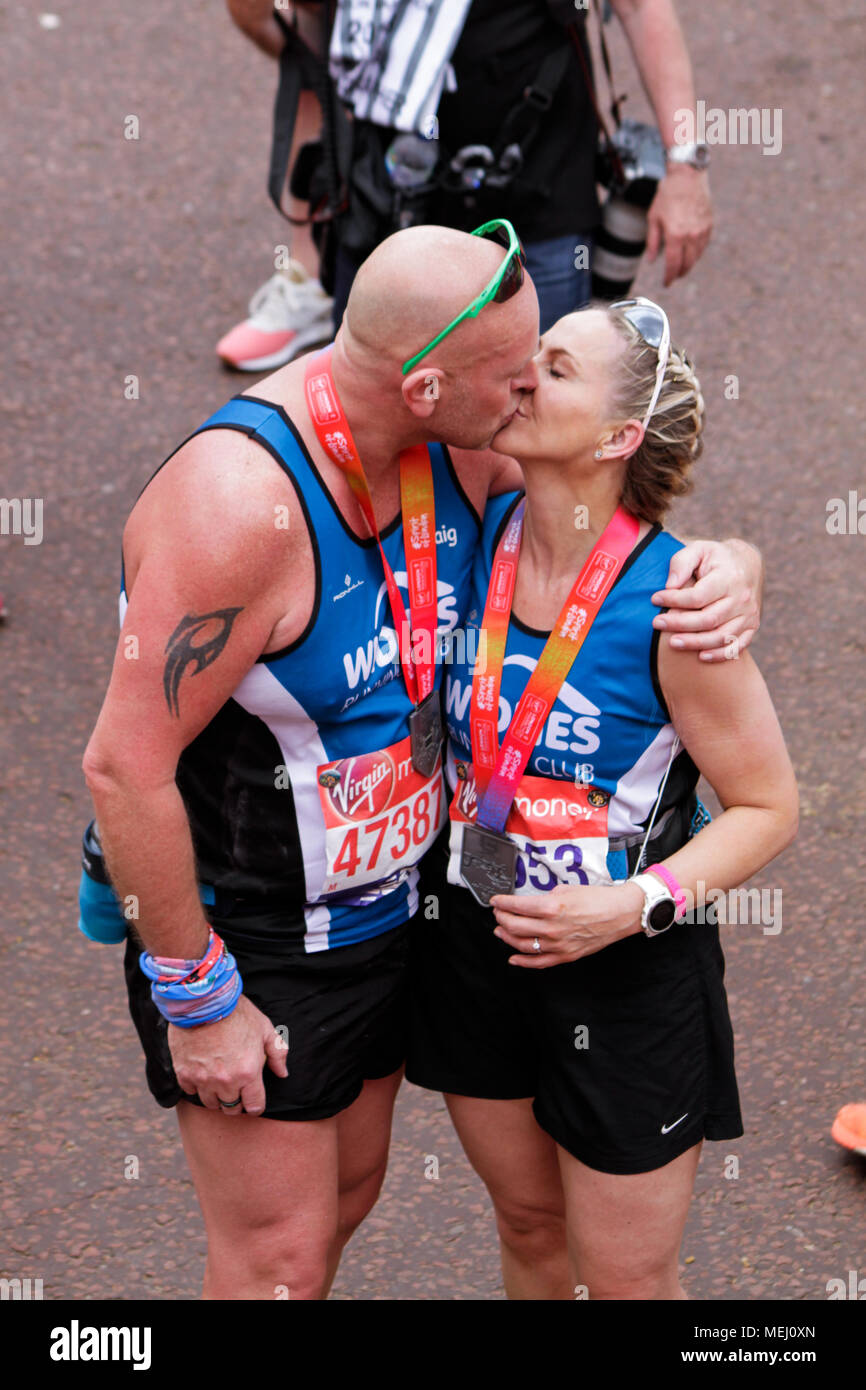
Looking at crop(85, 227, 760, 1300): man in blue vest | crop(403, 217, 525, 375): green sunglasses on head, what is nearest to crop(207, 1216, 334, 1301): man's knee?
crop(85, 227, 760, 1300): man in blue vest

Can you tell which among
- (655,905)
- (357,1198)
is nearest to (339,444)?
(655,905)

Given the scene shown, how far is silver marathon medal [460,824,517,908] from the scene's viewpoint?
8.84 ft

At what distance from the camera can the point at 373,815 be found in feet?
8.75

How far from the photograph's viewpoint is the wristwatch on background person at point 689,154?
4371 mm

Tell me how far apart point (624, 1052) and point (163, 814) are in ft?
2.81

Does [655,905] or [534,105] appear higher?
[534,105]

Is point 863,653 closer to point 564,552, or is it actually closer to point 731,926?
point 731,926

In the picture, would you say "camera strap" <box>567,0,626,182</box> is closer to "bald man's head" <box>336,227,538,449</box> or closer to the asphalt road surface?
the asphalt road surface

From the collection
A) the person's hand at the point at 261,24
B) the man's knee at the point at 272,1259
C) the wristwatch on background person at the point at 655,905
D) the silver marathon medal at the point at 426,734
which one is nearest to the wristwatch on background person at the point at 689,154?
the person's hand at the point at 261,24

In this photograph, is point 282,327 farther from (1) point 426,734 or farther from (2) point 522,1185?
(2) point 522,1185

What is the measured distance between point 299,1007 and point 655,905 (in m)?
0.61

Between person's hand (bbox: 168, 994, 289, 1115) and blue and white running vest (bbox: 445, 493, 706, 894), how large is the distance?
1.40 feet

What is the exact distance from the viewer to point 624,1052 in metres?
2.74
